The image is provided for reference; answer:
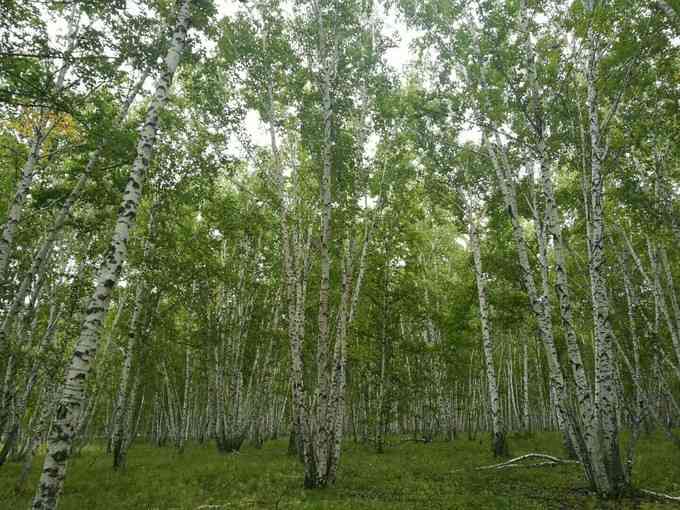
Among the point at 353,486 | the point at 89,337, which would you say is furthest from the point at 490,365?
the point at 89,337

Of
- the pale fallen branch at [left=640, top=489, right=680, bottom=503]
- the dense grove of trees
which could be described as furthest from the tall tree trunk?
the pale fallen branch at [left=640, top=489, right=680, bottom=503]

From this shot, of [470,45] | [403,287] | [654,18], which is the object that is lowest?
[403,287]

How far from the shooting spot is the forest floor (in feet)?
29.9

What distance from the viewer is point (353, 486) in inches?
440

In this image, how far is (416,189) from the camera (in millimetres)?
18109

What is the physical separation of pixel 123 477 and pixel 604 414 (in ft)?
48.6

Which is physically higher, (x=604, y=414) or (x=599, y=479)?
(x=604, y=414)

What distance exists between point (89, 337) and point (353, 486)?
814cm

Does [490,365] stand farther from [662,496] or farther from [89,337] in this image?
[89,337]

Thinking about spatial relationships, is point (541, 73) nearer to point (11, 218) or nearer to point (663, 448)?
point (11, 218)

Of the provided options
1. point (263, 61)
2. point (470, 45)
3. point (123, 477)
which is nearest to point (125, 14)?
point (263, 61)

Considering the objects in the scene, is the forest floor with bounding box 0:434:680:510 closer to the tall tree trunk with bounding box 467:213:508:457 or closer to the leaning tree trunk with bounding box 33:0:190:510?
the tall tree trunk with bounding box 467:213:508:457

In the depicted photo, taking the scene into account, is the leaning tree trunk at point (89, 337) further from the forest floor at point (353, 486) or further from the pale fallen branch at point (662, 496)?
the pale fallen branch at point (662, 496)

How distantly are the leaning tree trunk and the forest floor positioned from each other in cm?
387
